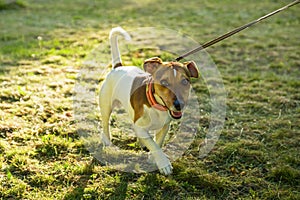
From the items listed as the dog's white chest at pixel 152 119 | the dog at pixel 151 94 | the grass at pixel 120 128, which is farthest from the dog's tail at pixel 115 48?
the grass at pixel 120 128

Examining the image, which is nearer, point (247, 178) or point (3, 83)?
point (247, 178)

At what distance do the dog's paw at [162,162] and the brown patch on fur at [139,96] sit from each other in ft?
1.16

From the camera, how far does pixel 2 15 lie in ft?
34.1

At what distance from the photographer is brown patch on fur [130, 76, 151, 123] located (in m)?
3.35

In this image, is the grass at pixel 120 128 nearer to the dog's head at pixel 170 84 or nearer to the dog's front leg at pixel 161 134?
the dog's front leg at pixel 161 134

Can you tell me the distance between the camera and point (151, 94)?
3213 millimetres

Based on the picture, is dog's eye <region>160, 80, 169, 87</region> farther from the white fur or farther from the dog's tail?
the dog's tail

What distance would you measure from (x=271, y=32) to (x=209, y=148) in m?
6.03

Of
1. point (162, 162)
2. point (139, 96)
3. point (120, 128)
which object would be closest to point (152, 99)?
point (139, 96)

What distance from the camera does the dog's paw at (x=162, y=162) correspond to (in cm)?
341

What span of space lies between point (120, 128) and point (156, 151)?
1225 mm

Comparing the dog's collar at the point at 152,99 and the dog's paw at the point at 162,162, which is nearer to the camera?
the dog's collar at the point at 152,99

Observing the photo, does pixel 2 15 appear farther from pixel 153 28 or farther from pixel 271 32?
pixel 271 32

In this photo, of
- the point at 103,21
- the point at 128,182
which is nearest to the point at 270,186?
the point at 128,182
